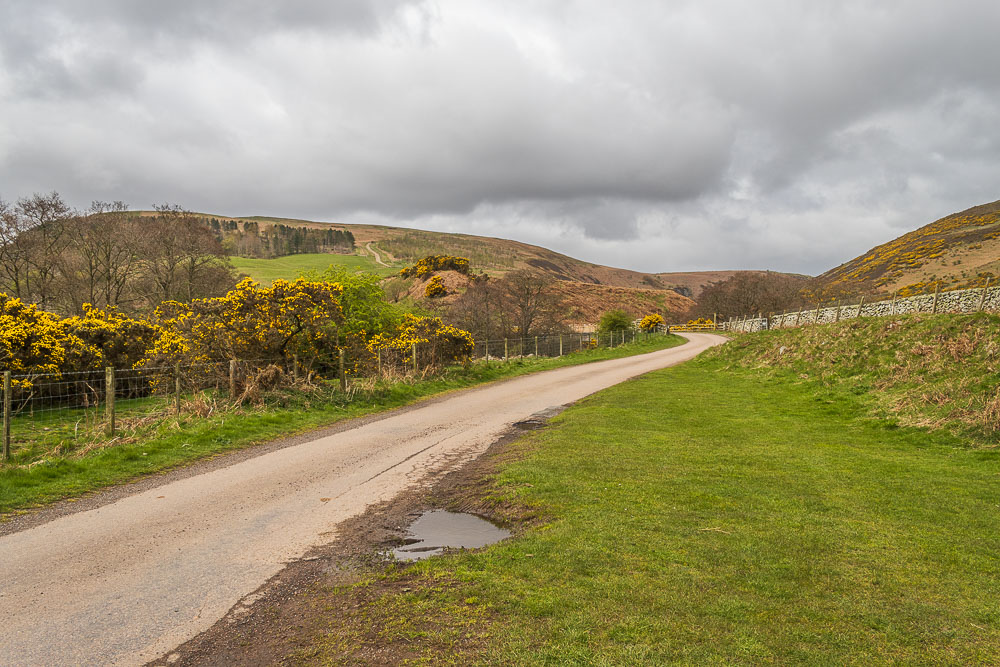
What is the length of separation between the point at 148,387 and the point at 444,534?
1803 cm

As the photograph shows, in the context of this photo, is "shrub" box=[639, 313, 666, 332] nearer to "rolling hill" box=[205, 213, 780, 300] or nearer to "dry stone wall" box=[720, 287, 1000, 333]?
"dry stone wall" box=[720, 287, 1000, 333]

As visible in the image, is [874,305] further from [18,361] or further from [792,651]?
[18,361]

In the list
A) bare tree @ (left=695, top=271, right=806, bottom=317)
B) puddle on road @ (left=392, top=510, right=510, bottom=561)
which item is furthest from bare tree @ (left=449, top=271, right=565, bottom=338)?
puddle on road @ (left=392, top=510, right=510, bottom=561)

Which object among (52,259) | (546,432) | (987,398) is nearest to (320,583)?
(546,432)

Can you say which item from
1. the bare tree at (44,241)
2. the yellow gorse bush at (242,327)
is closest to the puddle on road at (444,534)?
the yellow gorse bush at (242,327)

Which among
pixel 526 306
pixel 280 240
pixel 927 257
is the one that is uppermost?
pixel 280 240

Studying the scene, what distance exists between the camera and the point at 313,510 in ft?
24.3

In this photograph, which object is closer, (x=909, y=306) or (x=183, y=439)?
(x=183, y=439)

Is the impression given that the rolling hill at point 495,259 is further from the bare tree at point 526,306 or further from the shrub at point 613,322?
the bare tree at point 526,306

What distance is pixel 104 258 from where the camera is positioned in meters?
36.1

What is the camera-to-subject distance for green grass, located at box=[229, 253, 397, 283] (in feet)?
291

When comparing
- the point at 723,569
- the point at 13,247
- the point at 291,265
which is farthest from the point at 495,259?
the point at 723,569

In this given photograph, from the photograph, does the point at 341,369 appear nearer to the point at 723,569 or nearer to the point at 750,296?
the point at 723,569

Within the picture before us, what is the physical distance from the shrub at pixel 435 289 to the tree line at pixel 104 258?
20986 mm
